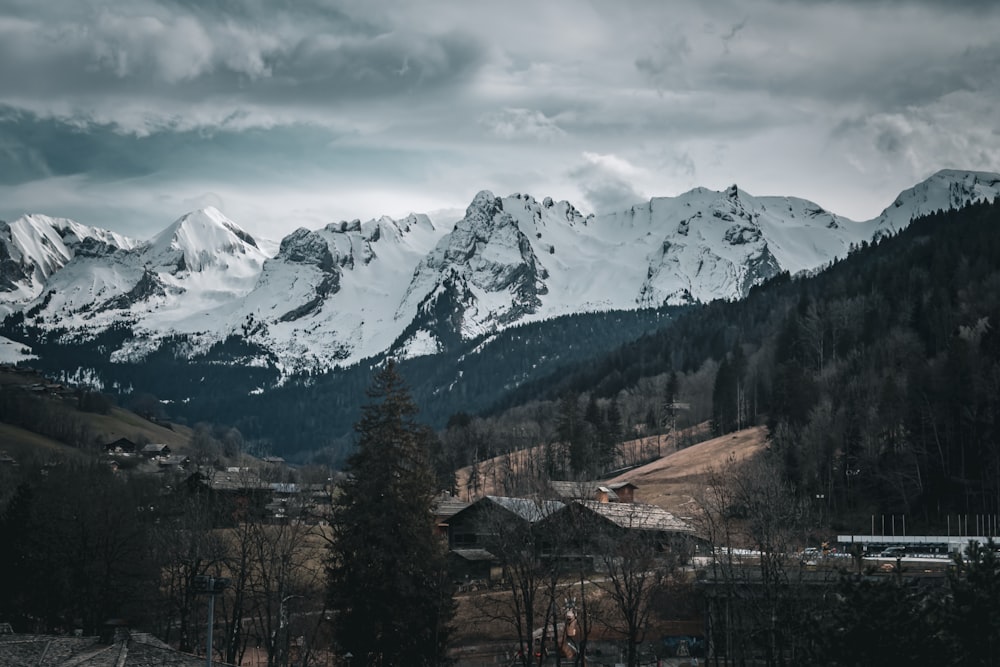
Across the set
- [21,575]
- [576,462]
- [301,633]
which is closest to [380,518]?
[301,633]

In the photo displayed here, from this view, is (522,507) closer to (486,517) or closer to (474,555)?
(486,517)

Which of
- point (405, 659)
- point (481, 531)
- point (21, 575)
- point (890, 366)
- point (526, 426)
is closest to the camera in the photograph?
point (405, 659)

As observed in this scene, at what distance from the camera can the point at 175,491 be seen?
118 metres

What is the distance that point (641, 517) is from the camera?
88312 millimetres

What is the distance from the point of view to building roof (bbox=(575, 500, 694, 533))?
85.9m

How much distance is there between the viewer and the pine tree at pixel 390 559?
193 ft

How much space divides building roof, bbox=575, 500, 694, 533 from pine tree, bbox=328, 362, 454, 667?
2313 centimetres

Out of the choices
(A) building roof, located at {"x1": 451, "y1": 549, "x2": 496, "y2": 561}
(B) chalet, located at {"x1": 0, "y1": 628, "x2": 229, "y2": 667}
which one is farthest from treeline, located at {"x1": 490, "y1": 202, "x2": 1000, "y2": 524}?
(B) chalet, located at {"x1": 0, "y1": 628, "x2": 229, "y2": 667}

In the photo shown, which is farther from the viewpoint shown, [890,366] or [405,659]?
[890,366]

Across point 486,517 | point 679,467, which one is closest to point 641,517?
point 486,517

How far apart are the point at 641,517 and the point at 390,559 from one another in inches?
1313

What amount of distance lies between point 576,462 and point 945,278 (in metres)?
59.7

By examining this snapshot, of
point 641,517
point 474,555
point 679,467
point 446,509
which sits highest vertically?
point 679,467

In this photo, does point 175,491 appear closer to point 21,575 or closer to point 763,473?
point 21,575
